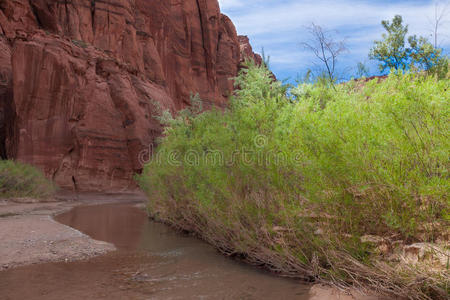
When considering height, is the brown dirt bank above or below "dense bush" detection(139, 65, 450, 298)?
below

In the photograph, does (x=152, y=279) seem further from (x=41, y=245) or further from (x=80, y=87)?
(x=80, y=87)

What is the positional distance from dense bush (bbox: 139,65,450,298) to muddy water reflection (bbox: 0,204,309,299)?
1.72 feet

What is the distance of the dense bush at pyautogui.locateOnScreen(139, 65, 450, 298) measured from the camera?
11.5ft

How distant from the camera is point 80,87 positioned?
88.9ft

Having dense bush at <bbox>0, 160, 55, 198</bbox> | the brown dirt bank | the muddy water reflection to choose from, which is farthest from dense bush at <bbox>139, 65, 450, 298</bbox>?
dense bush at <bbox>0, 160, 55, 198</bbox>

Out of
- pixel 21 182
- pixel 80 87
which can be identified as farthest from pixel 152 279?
pixel 80 87

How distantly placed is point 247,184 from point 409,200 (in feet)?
9.84

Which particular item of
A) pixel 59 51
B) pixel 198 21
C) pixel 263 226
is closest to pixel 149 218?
pixel 263 226

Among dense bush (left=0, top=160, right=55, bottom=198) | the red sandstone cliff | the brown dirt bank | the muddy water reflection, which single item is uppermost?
the red sandstone cliff

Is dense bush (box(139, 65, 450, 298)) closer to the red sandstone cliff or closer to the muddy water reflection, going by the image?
the muddy water reflection

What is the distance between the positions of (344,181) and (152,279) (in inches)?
137

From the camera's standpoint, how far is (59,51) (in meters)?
26.0

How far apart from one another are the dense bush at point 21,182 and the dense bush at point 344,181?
1666 centimetres

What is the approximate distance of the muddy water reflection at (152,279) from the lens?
4.69 m
